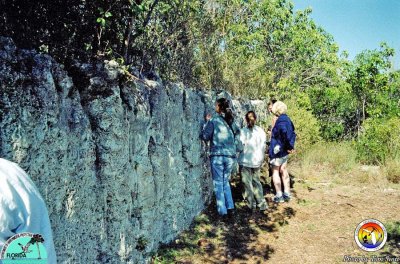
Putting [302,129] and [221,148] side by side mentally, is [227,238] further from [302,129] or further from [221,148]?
[302,129]

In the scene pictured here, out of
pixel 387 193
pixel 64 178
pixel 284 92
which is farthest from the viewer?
pixel 284 92

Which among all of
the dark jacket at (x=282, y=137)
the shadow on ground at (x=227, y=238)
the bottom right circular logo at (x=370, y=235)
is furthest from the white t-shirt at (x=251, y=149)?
the bottom right circular logo at (x=370, y=235)

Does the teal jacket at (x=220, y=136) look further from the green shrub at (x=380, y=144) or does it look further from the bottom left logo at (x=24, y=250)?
the green shrub at (x=380, y=144)

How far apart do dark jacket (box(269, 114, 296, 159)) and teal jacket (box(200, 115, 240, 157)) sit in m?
1.28

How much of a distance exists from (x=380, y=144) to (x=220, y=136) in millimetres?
6030

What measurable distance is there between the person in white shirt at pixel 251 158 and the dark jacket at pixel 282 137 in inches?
16.3

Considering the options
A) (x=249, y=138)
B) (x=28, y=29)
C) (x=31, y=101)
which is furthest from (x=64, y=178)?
(x=249, y=138)

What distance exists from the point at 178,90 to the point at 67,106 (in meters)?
2.46

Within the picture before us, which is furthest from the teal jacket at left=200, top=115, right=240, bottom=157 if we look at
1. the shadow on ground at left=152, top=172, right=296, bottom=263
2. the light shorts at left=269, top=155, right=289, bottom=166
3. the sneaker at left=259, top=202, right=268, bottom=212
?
the light shorts at left=269, top=155, right=289, bottom=166

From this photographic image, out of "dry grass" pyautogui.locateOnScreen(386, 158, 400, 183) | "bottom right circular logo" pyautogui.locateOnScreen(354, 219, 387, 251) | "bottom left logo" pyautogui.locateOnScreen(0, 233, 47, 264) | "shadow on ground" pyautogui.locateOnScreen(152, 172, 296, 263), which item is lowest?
"bottom right circular logo" pyautogui.locateOnScreen(354, 219, 387, 251)

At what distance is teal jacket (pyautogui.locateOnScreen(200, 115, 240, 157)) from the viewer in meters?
5.52

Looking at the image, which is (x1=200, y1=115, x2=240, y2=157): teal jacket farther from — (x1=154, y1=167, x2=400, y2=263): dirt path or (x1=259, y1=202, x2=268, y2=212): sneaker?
(x1=259, y1=202, x2=268, y2=212): sneaker

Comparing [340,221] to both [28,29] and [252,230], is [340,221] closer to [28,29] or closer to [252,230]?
[252,230]

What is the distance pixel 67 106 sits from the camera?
2.78 meters
